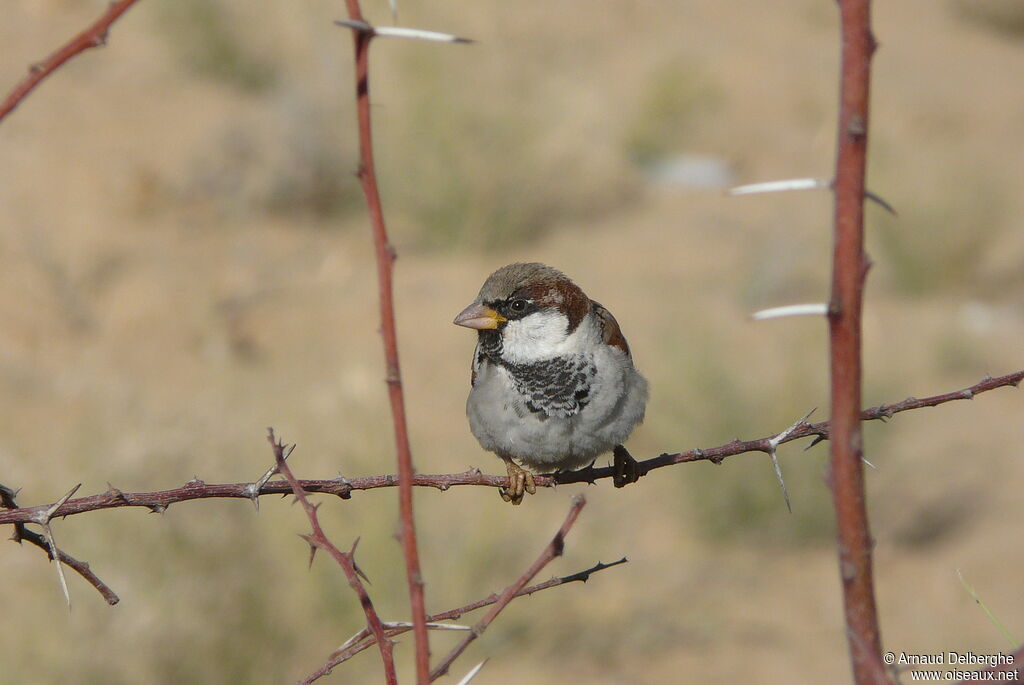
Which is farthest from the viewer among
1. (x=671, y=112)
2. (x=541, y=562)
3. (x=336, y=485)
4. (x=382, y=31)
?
(x=671, y=112)

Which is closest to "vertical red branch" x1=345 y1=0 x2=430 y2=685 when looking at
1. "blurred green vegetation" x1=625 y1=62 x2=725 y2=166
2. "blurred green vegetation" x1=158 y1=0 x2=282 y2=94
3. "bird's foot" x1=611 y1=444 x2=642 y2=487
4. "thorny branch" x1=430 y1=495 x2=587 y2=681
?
"thorny branch" x1=430 y1=495 x2=587 y2=681

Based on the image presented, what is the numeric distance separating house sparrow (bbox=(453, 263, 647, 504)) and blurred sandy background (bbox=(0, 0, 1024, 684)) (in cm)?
281

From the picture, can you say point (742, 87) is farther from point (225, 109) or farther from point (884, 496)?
point (884, 496)

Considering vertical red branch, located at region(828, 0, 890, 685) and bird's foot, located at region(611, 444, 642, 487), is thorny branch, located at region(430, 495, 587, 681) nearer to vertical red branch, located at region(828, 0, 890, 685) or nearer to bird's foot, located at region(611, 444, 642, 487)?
vertical red branch, located at region(828, 0, 890, 685)

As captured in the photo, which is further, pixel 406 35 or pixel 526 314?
pixel 526 314

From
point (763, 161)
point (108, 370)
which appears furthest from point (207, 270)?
point (763, 161)

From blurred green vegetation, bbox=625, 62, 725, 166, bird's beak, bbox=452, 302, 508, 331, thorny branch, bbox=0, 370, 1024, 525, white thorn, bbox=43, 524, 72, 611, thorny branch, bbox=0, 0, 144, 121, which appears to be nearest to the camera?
thorny branch, bbox=0, 0, 144, 121

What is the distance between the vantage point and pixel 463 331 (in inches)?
334

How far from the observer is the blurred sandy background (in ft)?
18.4

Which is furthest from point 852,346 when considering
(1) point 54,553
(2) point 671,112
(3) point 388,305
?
(2) point 671,112

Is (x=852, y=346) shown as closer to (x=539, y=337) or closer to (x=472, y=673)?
(x=472, y=673)

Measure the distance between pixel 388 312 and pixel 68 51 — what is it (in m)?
0.35

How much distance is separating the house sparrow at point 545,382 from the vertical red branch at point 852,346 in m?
1.74

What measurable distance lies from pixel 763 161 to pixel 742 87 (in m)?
1.93
